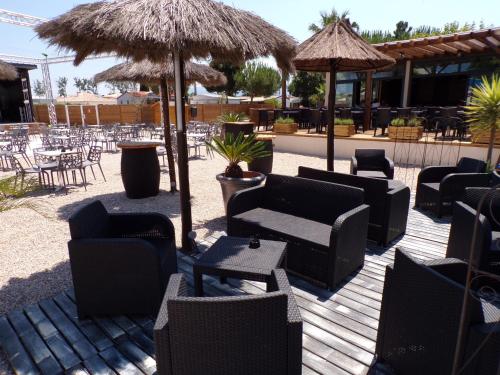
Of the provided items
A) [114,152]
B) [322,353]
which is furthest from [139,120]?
[322,353]

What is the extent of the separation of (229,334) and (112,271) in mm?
1286

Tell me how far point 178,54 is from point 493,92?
5309 millimetres

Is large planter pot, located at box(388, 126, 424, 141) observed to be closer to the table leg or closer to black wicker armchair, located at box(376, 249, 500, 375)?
black wicker armchair, located at box(376, 249, 500, 375)

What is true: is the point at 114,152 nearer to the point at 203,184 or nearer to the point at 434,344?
the point at 203,184

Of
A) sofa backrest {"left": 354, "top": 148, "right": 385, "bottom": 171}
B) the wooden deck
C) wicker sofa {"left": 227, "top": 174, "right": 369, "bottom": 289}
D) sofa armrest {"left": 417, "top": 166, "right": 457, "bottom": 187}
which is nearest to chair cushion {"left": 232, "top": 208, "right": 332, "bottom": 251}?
wicker sofa {"left": 227, "top": 174, "right": 369, "bottom": 289}

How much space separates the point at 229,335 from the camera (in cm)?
163

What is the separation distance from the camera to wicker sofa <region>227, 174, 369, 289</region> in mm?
2941

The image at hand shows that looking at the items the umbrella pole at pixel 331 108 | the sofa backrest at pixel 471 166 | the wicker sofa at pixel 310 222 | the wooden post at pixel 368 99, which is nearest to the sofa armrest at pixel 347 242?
the wicker sofa at pixel 310 222

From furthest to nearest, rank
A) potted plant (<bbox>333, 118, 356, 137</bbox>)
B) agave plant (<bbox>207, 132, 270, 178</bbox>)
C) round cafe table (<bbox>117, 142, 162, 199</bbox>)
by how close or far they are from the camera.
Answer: potted plant (<bbox>333, 118, 356, 137</bbox>)
round cafe table (<bbox>117, 142, 162, 199</bbox>)
agave plant (<bbox>207, 132, 270, 178</bbox>)

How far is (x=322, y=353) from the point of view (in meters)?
2.23

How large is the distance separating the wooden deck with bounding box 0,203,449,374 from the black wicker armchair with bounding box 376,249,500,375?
0.99 feet

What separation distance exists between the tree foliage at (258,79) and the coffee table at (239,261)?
24762 mm

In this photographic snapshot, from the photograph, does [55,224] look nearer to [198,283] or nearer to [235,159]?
[235,159]

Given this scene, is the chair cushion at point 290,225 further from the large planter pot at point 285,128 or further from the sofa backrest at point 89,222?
the large planter pot at point 285,128
